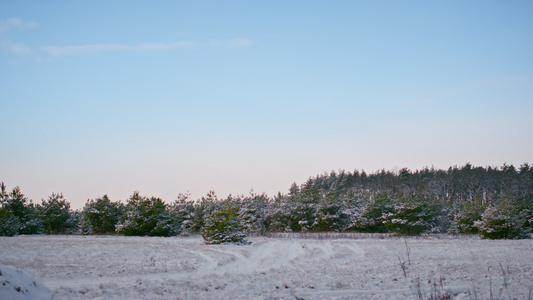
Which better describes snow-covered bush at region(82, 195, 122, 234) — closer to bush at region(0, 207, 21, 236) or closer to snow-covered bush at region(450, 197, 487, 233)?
bush at region(0, 207, 21, 236)

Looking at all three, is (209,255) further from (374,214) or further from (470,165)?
(470,165)

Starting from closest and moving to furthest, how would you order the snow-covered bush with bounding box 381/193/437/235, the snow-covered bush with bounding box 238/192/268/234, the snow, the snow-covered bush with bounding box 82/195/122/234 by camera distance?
the snow < the snow-covered bush with bounding box 381/193/437/235 < the snow-covered bush with bounding box 82/195/122/234 < the snow-covered bush with bounding box 238/192/268/234

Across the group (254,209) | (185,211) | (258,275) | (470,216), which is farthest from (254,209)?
(258,275)

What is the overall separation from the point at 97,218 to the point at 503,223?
45.0 meters

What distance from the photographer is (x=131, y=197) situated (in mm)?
39312

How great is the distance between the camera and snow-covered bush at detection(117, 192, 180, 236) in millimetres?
38125

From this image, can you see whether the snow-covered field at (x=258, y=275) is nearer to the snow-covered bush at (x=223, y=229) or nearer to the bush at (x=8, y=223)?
the snow-covered bush at (x=223, y=229)

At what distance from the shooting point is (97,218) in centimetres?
4441

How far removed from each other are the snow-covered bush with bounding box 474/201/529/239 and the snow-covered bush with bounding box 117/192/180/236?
32.4m

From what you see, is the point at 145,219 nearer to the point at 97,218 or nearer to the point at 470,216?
the point at 97,218

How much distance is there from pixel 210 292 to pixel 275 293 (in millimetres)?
1829

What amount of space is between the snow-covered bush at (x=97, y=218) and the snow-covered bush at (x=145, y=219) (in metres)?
6.43

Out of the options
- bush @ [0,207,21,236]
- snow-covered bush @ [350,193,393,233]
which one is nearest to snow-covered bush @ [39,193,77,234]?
bush @ [0,207,21,236]

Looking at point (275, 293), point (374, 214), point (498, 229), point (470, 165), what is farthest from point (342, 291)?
point (470, 165)
